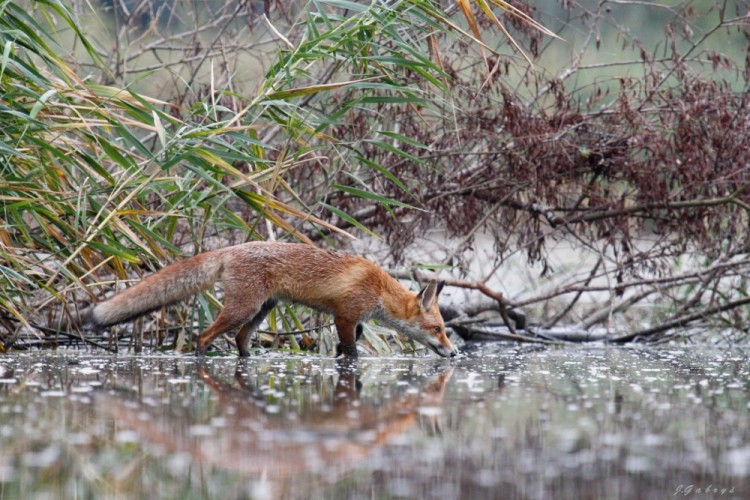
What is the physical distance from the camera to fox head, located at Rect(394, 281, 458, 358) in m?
7.27

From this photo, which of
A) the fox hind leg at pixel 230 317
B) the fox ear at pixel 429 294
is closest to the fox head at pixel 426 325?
the fox ear at pixel 429 294

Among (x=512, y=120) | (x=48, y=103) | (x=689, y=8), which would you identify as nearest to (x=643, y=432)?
(x=48, y=103)

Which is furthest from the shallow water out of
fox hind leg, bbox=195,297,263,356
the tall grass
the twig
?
the twig

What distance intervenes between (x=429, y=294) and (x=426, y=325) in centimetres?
27

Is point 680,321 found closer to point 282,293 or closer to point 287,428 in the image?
point 282,293

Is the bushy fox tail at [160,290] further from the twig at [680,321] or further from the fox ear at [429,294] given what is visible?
the twig at [680,321]

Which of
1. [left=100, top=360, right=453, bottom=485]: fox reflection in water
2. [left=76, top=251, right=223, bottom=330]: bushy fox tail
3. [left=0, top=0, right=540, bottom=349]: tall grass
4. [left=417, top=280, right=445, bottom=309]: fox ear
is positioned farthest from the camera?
[left=417, top=280, right=445, bottom=309]: fox ear

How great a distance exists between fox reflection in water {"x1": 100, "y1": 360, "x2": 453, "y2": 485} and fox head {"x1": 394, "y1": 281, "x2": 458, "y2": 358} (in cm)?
242

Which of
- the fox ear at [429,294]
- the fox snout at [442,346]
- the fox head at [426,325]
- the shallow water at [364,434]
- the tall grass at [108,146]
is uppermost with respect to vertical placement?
the tall grass at [108,146]

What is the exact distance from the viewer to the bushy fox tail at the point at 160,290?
5.89 metres

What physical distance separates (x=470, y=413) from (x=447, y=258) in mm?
5003

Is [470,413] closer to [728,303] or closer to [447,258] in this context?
[447,258]

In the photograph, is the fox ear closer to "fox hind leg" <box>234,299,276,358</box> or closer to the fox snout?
the fox snout

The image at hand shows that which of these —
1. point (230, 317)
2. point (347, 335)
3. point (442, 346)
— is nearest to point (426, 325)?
point (442, 346)
